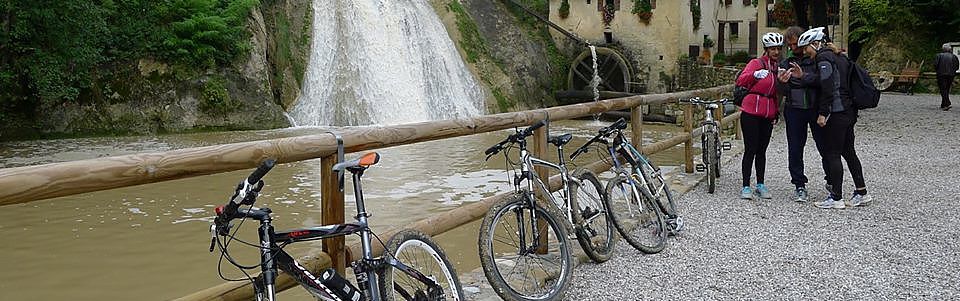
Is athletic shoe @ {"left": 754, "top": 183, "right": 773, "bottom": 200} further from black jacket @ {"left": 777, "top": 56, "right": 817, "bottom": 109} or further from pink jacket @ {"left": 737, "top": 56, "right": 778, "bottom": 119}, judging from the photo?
black jacket @ {"left": 777, "top": 56, "right": 817, "bottom": 109}

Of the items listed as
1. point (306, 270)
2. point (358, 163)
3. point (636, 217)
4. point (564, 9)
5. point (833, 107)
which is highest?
point (564, 9)

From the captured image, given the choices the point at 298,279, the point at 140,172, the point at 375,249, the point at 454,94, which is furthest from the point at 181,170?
the point at 454,94

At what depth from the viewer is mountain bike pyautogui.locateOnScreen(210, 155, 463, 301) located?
8.21 ft

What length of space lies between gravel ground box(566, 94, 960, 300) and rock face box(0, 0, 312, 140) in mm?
12732

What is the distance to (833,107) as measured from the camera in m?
6.65

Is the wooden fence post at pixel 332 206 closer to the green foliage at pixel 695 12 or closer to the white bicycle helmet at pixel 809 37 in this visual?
the white bicycle helmet at pixel 809 37

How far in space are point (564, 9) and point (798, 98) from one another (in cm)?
2327

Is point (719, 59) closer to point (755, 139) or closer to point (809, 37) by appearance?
point (755, 139)

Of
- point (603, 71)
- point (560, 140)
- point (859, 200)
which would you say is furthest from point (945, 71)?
point (560, 140)

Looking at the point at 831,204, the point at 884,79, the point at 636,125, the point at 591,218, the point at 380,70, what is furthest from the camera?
the point at 884,79

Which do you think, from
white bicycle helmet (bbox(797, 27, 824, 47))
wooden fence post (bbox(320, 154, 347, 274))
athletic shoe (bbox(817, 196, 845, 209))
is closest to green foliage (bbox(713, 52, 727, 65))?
athletic shoe (bbox(817, 196, 845, 209))

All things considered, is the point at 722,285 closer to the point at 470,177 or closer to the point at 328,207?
the point at 328,207

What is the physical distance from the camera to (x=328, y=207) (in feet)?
10.7

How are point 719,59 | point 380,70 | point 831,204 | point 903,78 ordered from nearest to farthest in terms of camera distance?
point 831,204 → point 380,70 → point 903,78 → point 719,59
